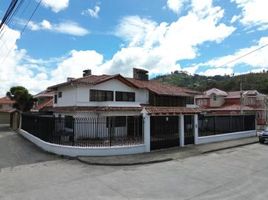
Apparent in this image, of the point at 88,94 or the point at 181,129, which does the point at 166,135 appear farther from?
the point at 88,94

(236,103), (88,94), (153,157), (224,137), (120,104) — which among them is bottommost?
(153,157)

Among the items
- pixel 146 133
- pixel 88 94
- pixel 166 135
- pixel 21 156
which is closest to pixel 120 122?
pixel 88 94

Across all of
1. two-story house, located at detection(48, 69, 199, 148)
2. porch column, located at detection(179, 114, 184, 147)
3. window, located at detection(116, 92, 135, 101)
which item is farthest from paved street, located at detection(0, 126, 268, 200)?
window, located at detection(116, 92, 135, 101)

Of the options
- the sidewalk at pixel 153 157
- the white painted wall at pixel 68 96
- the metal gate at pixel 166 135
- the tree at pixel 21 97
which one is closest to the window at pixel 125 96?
the white painted wall at pixel 68 96

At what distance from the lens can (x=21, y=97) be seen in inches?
1385

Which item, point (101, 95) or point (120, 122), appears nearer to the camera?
point (120, 122)

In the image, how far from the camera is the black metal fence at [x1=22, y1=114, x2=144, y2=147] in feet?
52.6

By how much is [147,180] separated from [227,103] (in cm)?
4460

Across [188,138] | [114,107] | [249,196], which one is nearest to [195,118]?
[188,138]

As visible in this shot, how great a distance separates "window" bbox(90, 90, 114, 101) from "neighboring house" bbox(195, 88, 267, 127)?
75.9 ft

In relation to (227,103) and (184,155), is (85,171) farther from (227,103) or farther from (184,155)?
(227,103)

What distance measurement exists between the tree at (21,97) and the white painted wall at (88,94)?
1030 cm

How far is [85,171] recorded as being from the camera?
11.3 meters

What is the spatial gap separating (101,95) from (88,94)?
1.40m
